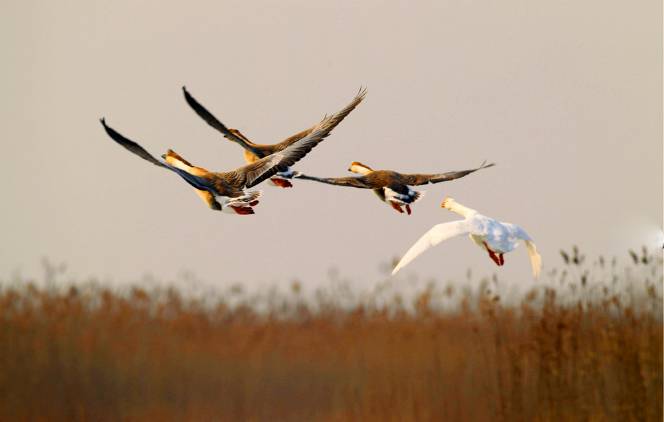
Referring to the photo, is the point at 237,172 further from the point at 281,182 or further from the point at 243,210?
the point at 243,210

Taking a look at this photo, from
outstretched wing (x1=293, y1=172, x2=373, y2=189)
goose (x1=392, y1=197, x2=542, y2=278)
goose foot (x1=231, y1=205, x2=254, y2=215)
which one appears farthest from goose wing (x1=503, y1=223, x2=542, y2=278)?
goose foot (x1=231, y1=205, x2=254, y2=215)

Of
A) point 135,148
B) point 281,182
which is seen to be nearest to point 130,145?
point 135,148

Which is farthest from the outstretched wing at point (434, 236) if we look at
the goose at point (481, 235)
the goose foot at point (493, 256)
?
the goose foot at point (493, 256)

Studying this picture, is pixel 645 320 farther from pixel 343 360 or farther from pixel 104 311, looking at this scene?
pixel 104 311

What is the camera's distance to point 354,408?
8750 mm

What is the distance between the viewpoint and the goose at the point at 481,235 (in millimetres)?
6871

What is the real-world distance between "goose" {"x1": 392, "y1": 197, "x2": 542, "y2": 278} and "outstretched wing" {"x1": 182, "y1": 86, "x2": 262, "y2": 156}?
1501 millimetres

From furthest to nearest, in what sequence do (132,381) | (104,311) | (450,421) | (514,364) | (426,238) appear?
(104,311), (132,381), (450,421), (514,364), (426,238)

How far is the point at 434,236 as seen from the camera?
22.7 feet

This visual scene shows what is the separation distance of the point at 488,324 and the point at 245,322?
8.19ft

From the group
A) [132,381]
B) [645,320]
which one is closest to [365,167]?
[645,320]

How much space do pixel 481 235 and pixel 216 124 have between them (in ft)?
6.67

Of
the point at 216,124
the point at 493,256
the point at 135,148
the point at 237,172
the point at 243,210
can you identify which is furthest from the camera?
the point at 216,124

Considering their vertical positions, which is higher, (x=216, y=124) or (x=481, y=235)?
(x=216, y=124)
